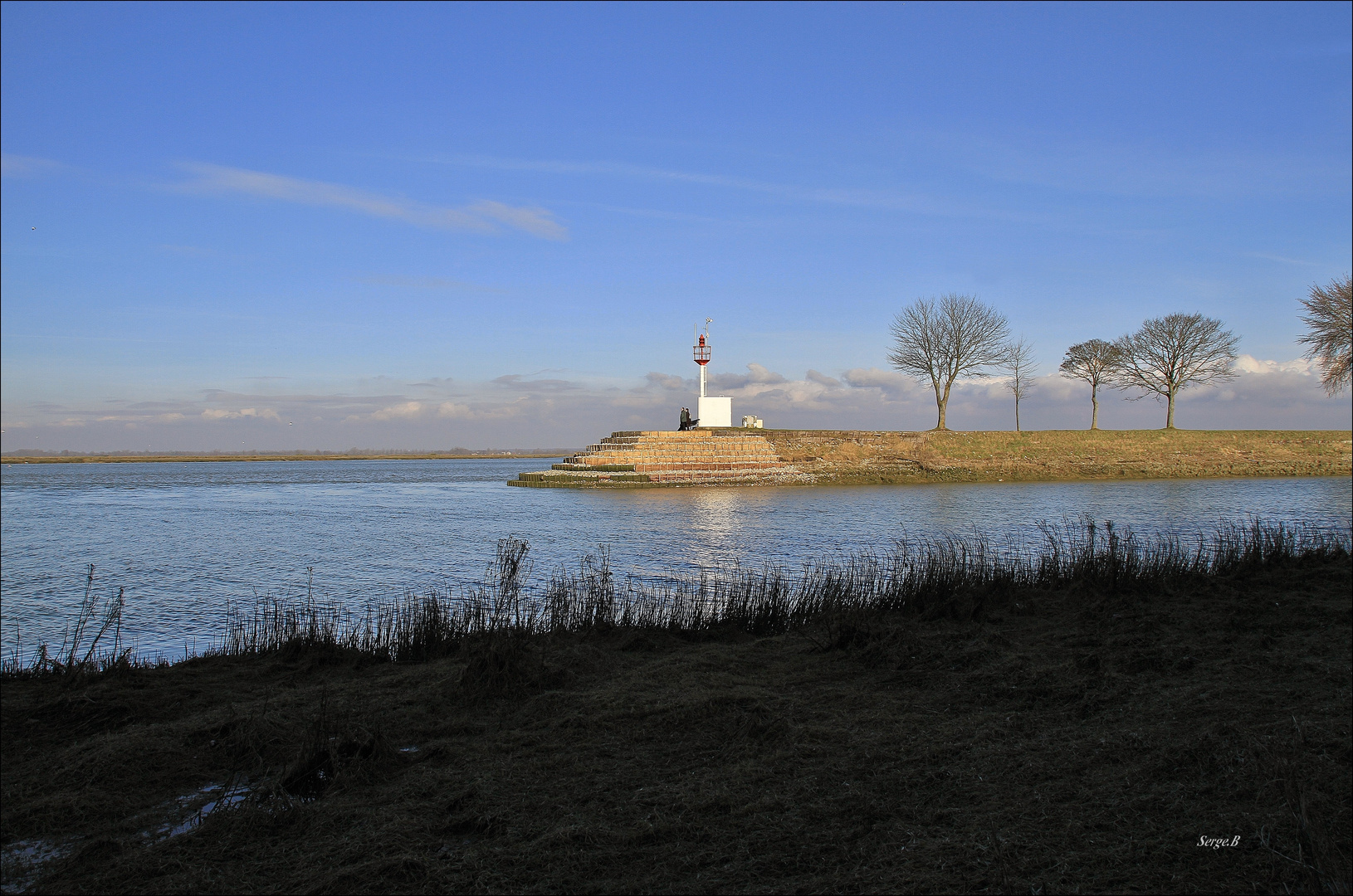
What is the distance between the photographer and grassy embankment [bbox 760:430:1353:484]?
40156 millimetres

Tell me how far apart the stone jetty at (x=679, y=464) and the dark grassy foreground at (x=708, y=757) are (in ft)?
96.8

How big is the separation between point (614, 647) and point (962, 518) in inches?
591

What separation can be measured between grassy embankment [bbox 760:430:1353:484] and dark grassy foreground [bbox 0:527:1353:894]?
108 feet

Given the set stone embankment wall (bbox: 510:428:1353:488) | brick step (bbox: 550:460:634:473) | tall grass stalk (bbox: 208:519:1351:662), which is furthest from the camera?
stone embankment wall (bbox: 510:428:1353:488)

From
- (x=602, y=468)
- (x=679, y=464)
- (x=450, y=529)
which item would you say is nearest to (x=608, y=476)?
(x=602, y=468)

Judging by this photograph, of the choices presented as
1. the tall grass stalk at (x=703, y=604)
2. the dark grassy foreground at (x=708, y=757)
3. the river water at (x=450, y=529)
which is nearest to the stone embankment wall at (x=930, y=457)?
the river water at (x=450, y=529)

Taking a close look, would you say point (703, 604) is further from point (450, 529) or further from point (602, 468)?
point (602, 468)

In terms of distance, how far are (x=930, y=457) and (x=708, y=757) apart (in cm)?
3945

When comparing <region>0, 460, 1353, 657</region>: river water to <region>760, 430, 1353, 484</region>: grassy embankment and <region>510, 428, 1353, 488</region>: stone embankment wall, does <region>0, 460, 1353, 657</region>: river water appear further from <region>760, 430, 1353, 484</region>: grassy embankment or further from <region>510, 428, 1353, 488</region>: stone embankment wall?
<region>760, 430, 1353, 484</region>: grassy embankment

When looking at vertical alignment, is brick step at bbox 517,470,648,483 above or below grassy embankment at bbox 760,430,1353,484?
below

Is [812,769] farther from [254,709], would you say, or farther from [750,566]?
[750,566]

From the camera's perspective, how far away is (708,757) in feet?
13.8

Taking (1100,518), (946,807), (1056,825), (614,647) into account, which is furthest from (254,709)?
(1100,518)

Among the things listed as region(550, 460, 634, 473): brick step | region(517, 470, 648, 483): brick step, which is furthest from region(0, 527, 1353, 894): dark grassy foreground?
region(550, 460, 634, 473): brick step
